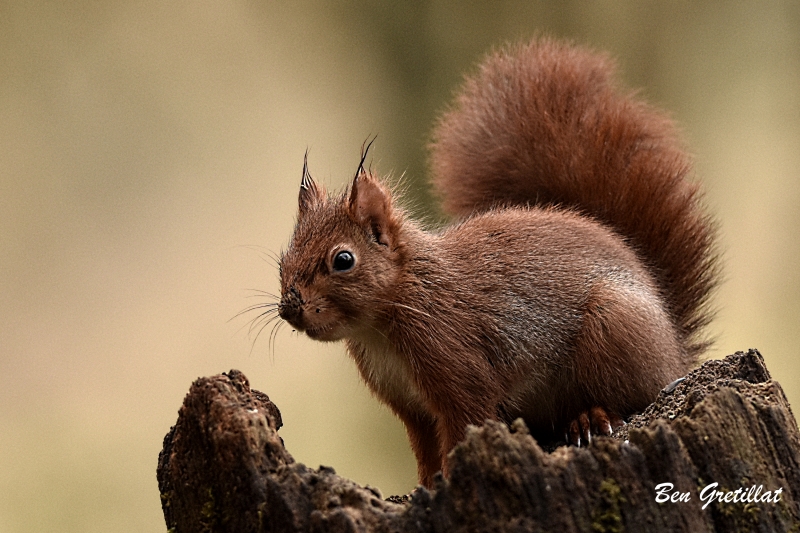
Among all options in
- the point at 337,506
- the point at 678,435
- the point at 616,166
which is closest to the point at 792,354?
the point at 616,166

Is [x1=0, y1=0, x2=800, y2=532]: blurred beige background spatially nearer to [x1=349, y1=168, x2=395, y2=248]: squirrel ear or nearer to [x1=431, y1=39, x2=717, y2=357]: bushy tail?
[x1=431, y1=39, x2=717, y2=357]: bushy tail

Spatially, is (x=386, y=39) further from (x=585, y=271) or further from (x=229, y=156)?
(x=585, y=271)

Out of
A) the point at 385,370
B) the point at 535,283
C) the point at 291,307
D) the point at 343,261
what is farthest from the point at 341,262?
the point at 535,283

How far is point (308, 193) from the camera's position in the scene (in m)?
1.91

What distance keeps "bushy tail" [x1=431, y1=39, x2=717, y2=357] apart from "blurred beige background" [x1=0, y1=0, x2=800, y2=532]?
118 centimetres

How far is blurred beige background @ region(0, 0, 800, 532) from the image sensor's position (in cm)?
314

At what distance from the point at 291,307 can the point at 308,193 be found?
325mm

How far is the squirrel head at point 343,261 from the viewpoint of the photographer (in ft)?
5.64

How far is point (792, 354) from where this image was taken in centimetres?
358

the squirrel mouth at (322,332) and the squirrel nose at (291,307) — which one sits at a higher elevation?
the squirrel nose at (291,307)

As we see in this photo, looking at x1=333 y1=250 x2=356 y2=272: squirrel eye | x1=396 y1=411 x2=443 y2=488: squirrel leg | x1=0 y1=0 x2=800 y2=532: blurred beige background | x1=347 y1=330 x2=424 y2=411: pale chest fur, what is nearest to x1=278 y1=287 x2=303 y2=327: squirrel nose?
x1=333 y1=250 x2=356 y2=272: squirrel eye

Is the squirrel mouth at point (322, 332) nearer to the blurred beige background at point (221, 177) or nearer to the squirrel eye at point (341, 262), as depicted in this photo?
the squirrel eye at point (341, 262)

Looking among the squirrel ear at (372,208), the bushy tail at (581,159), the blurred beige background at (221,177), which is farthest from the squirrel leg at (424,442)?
the blurred beige background at (221,177)

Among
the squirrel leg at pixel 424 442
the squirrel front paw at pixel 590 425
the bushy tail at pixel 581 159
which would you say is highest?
the bushy tail at pixel 581 159
